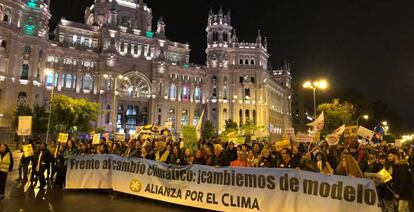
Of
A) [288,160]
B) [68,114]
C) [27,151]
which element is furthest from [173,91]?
[288,160]

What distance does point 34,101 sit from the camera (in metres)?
60.1

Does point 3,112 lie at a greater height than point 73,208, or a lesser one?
greater

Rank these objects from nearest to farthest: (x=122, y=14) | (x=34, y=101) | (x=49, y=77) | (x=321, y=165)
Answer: (x=321, y=165) < (x=34, y=101) < (x=49, y=77) < (x=122, y=14)

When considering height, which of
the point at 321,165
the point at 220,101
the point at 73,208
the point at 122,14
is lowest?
the point at 73,208

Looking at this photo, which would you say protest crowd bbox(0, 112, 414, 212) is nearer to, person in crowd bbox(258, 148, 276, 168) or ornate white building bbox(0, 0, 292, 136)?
person in crowd bbox(258, 148, 276, 168)

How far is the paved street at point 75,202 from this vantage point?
10727mm

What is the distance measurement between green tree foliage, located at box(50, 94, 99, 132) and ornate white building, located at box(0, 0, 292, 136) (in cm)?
1345

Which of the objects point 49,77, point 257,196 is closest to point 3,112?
point 49,77

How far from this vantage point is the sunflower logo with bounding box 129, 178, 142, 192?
1188 centimetres

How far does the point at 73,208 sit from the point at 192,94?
244ft

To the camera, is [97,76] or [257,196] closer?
[257,196]

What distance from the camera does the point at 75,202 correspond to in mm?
11602

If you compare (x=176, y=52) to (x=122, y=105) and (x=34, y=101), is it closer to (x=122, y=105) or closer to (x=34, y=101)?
(x=122, y=105)

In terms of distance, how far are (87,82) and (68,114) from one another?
27.0 m
